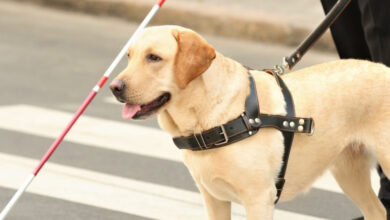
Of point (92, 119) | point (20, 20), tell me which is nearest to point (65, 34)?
point (20, 20)

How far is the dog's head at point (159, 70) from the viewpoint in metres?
4.68

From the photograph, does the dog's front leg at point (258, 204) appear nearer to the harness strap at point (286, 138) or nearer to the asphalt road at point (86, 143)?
the harness strap at point (286, 138)

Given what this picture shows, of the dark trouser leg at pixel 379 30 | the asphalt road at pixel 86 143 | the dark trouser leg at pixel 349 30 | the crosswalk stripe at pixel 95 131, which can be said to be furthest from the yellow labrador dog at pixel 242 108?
the crosswalk stripe at pixel 95 131

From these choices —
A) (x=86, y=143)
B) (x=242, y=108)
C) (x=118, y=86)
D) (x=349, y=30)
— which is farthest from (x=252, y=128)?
(x=86, y=143)

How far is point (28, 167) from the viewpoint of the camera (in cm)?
732

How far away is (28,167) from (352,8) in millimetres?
2378

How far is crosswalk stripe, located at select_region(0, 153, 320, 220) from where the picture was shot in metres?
6.49

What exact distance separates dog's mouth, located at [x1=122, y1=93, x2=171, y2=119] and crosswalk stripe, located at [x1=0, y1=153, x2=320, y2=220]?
1696 mm

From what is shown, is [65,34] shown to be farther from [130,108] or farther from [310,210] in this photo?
[130,108]

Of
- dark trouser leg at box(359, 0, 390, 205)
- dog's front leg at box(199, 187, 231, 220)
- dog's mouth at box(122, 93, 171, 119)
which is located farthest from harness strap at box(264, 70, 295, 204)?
dark trouser leg at box(359, 0, 390, 205)

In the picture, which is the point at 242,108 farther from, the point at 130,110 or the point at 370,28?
the point at 370,28

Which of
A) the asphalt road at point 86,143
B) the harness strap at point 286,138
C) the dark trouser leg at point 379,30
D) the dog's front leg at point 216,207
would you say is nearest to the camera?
the harness strap at point 286,138

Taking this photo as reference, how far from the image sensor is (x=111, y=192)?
6.82 meters

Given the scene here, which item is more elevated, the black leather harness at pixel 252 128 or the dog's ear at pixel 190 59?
the dog's ear at pixel 190 59
